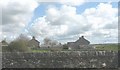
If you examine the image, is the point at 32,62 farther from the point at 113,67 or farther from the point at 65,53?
the point at 113,67

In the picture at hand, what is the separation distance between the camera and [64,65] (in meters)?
10.2

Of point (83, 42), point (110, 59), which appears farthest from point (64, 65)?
point (83, 42)

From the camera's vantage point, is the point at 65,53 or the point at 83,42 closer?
the point at 65,53

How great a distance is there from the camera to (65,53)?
10555 millimetres

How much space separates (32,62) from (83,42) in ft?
250

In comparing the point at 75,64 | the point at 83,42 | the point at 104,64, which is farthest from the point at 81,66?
the point at 83,42

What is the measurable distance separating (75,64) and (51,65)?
97 cm

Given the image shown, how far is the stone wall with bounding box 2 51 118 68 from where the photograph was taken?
404 inches

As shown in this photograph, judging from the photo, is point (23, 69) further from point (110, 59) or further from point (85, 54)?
point (110, 59)

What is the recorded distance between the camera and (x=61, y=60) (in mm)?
10406

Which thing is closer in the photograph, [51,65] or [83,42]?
[51,65]

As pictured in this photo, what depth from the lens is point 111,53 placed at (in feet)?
35.1

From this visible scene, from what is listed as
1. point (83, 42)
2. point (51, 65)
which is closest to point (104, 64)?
point (51, 65)

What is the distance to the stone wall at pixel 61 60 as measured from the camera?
33.7 ft
